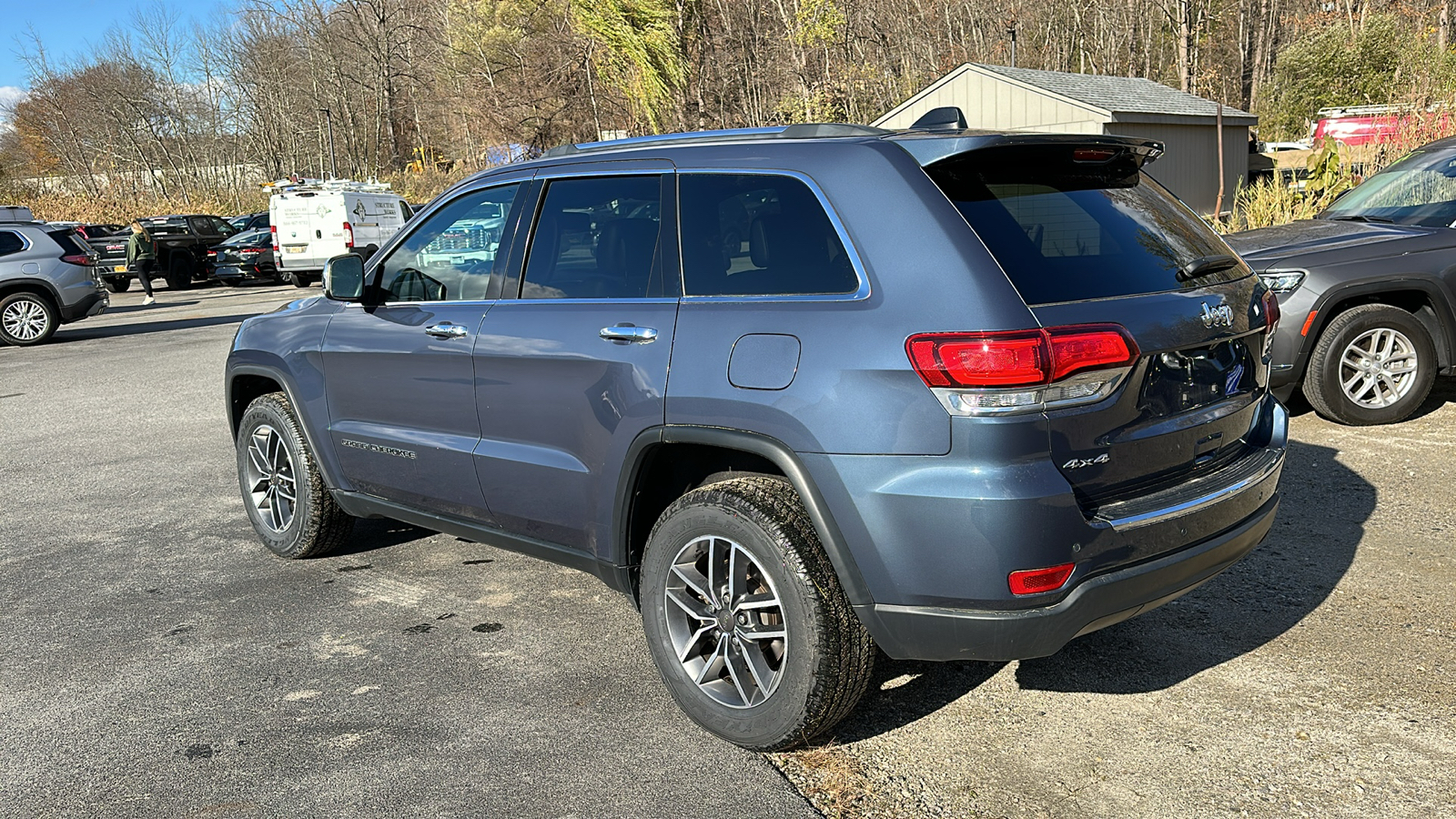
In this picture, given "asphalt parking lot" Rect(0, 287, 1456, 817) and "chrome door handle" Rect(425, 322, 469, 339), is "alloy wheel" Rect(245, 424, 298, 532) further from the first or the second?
"chrome door handle" Rect(425, 322, 469, 339)

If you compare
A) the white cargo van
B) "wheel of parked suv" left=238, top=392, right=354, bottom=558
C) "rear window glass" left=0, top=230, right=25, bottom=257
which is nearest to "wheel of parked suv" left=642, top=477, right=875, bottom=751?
"wheel of parked suv" left=238, top=392, right=354, bottom=558

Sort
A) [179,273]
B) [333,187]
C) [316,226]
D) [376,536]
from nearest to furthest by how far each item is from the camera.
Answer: [376,536] < [316,226] < [333,187] < [179,273]

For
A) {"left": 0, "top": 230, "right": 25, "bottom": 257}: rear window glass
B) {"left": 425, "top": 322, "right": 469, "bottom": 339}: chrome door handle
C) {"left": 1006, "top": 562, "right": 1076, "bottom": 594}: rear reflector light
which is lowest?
{"left": 1006, "top": 562, "right": 1076, "bottom": 594}: rear reflector light

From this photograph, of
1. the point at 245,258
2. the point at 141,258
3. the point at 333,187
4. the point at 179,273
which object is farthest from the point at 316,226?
the point at 179,273

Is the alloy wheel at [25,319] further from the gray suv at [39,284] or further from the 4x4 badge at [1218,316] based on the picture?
the 4x4 badge at [1218,316]

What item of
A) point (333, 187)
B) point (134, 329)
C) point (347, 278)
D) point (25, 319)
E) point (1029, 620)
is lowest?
point (1029, 620)

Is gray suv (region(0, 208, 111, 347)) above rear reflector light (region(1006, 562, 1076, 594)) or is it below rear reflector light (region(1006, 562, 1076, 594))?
above

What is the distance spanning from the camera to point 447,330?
4.34m

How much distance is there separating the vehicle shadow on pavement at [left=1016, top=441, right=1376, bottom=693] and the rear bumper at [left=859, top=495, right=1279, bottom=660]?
0.73m

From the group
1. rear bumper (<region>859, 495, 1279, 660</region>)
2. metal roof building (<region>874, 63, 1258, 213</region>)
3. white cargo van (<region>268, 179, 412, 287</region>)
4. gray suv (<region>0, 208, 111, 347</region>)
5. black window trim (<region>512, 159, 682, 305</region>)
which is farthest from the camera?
metal roof building (<region>874, 63, 1258, 213</region>)

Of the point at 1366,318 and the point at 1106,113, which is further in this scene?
the point at 1106,113

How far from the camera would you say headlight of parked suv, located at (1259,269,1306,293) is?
23.1 feet

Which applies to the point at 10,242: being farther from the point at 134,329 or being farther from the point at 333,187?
the point at 333,187

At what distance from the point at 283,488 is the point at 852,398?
3.50 m
